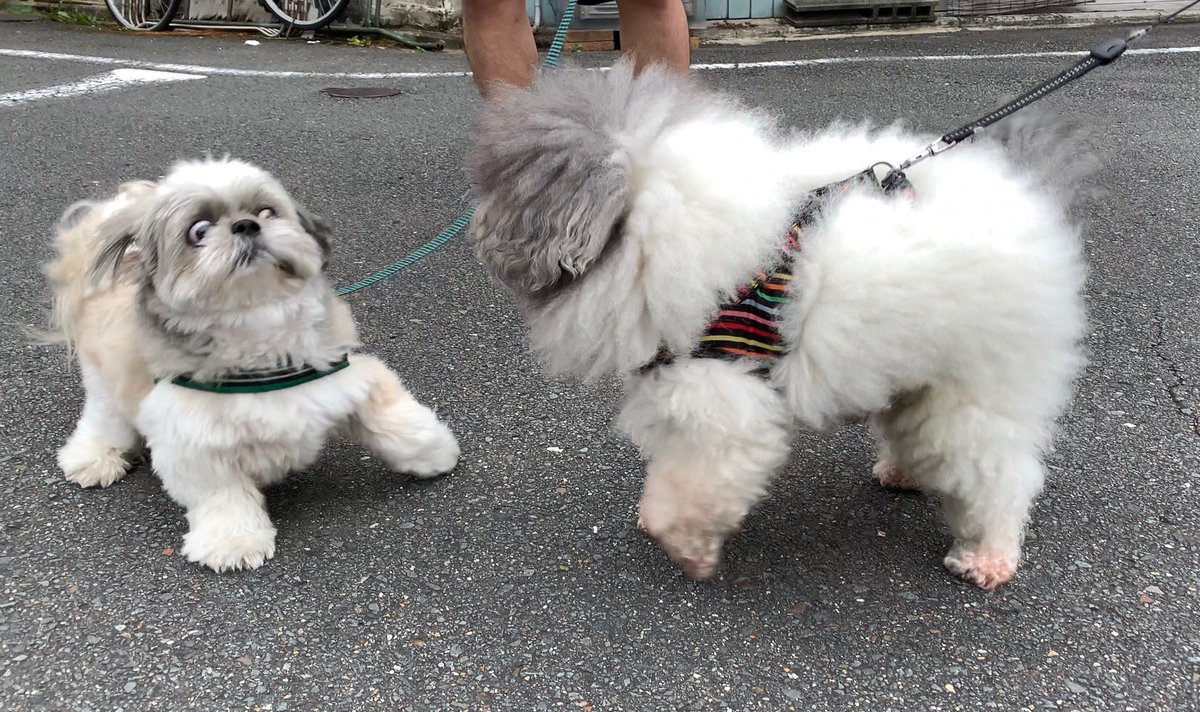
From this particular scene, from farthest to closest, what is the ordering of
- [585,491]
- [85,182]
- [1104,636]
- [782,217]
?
[85,182]
[585,491]
[1104,636]
[782,217]

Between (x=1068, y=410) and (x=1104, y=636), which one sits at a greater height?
(x=1068, y=410)

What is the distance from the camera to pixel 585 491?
2.55m

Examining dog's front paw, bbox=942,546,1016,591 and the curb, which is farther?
the curb

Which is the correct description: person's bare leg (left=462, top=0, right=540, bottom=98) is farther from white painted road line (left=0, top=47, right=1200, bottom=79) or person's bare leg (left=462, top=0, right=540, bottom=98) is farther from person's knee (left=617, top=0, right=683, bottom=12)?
white painted road line (left=0, top=47, right=1200, bottom=79)

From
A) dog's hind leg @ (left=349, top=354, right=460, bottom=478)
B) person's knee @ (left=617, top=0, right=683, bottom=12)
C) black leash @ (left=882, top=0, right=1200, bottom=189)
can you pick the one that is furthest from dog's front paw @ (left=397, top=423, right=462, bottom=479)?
person's knee @ (left=617, top=0, right=683, bottom=12)

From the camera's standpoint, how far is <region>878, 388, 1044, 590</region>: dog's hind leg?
1954 millimetres

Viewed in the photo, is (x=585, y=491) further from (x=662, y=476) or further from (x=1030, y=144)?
(x=1030, y=144)

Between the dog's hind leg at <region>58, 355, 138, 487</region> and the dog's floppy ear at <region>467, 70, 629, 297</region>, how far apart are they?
4.41 feet

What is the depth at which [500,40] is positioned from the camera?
342cm

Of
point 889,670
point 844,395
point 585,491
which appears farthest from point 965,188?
point 585,491

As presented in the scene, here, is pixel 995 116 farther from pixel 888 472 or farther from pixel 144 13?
pixel 144 13

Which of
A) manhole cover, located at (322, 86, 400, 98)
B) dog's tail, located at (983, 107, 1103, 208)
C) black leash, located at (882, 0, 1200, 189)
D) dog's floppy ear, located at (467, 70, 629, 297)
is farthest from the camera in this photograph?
manhole cover, located at (322, 86, 400, 98)

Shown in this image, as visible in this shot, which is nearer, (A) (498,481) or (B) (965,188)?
(B) (965,188)

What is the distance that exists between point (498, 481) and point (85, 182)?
341 cm
